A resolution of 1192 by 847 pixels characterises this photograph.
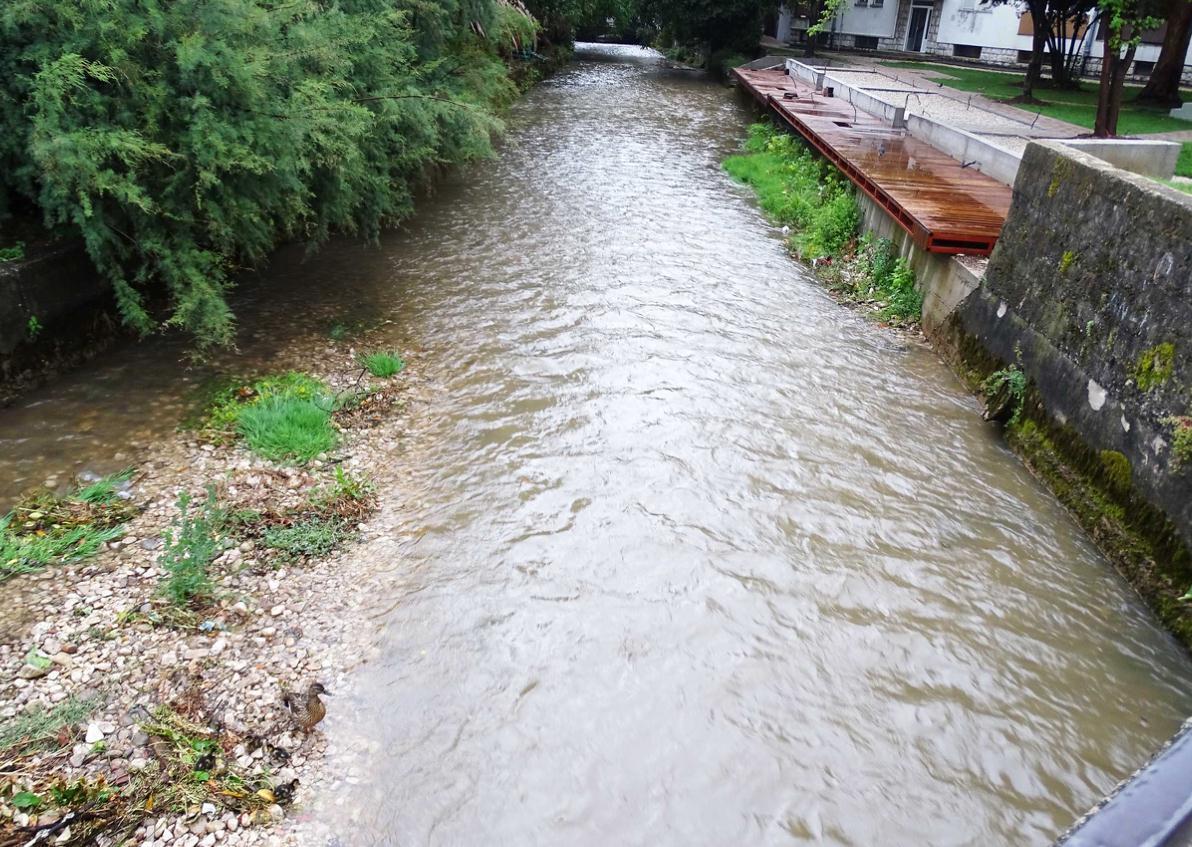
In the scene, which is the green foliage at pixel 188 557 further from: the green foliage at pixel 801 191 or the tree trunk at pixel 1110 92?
the tree trunk at pixel 1110 92

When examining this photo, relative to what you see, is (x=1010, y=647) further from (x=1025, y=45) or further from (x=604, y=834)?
(x=1025, y=45)

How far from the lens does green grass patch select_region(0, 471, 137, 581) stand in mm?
5078

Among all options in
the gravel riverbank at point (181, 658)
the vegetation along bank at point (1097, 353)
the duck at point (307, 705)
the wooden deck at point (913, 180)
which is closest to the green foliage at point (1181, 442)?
the vegetation along bank at point (1097, 353)

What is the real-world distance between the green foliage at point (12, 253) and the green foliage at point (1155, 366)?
8770 mm

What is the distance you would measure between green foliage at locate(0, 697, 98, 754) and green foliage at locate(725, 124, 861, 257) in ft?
35.3

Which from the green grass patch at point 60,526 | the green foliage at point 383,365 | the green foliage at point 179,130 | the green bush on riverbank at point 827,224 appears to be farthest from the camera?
the green bush on riverbank at point 827,224

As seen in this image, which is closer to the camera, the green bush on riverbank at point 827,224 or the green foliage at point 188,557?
the green foliage at point 188,557

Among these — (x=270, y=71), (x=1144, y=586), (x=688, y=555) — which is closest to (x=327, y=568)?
(x=688, y=555)

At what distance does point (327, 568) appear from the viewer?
5.52 m

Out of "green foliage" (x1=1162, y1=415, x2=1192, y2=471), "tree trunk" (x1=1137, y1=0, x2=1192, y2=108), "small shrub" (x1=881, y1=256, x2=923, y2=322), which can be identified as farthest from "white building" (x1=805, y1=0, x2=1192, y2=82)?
"green foliage" (x1=1162, y1=415, x2=1192, y2=471)

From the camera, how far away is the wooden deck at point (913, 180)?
9.16m

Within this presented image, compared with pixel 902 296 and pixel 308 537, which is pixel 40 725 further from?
pixel 902 296

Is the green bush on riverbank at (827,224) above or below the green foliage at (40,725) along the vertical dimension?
above

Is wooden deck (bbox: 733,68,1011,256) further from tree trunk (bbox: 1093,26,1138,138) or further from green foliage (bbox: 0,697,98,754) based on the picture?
green foliage (bbox: 0,697,98,754)
